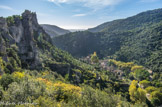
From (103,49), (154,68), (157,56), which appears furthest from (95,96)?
(103,49)

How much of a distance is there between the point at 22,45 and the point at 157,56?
12745 cm

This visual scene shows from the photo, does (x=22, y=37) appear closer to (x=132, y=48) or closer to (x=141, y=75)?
(x=141, y=75)

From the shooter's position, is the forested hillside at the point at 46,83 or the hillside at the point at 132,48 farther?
the hillside at the point at 132,48

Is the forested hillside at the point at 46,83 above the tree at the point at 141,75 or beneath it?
above

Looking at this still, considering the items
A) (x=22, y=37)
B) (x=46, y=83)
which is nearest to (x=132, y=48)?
(x=22, y=37)

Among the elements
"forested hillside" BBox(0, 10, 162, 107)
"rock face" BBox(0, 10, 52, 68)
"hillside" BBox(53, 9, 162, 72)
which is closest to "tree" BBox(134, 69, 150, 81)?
"forested hillside" BBox(0, 10, 162, 107)

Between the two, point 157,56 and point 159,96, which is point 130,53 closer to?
point 157,56

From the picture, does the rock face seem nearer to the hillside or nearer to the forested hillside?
the forested hillside

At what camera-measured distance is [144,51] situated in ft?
436

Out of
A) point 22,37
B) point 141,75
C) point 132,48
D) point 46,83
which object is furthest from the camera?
point 132,48

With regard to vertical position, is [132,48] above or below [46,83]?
above

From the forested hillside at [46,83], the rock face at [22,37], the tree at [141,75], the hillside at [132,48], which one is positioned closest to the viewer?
the forested hillside at [46,83]

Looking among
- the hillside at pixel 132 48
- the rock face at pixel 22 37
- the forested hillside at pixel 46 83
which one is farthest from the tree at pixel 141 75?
the rock face at pixel 22 37

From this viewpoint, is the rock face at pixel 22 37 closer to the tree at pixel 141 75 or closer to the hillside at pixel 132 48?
the tree at pixel 141 75
